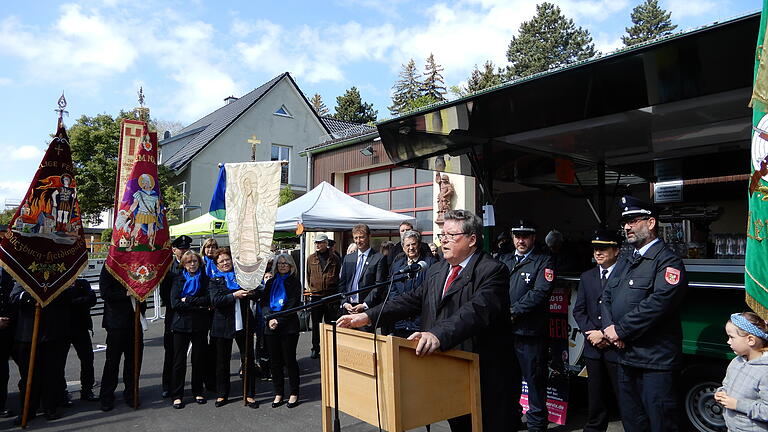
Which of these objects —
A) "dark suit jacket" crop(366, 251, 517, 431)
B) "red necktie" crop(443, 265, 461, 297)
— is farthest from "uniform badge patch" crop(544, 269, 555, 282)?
"red necktie" crop(443, 265, 461, 297)

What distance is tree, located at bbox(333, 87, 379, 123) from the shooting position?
55.8 metres

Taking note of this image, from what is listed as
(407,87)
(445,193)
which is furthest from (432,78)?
(445,193)

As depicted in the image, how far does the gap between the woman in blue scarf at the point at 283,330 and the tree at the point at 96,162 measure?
70.2 ft

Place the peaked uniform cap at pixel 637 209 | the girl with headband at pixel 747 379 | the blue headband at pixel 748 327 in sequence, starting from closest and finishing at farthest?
the girl with headband at pixel 747 379 → the blue headband at pixel 748 327 → the peaked uniform cap at pixel 637 209

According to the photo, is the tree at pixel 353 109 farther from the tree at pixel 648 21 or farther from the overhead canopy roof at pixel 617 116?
the overhead canopy roof at pixel 617 116

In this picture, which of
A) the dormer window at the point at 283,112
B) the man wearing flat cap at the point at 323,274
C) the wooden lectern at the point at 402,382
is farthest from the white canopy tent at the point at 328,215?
the dormer window at the point at 283,112

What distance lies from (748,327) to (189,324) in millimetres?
5350

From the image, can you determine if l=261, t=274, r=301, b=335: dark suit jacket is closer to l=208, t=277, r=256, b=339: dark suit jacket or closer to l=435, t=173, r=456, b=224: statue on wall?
l=208, t=277, r=256, b=339: dark suit jacket

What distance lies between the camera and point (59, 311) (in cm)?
568

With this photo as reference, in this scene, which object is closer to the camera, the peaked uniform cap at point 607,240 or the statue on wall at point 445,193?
the peaked uniform cap at point 607,240

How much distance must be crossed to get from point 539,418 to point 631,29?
5194 cm

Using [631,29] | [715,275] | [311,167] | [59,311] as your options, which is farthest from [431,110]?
[631,29]

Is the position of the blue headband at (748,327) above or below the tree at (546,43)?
below

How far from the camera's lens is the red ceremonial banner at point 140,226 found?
6.04 m
